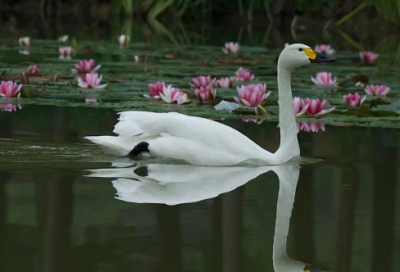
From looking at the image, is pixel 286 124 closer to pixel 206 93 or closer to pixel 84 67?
pixel 206 93

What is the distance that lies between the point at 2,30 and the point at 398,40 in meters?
6.87

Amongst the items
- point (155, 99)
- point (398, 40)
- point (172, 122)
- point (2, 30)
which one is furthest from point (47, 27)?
point (172, 122)

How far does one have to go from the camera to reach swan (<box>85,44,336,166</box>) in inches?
225

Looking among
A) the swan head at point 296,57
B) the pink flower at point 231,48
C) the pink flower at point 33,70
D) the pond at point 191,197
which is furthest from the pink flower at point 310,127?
the pink flower at point 231,48

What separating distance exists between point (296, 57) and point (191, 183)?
4.51 ft

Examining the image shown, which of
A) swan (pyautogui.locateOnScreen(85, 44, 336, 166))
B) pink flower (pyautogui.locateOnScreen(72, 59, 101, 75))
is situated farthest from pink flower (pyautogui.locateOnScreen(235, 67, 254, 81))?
swan (pyautogui.locateOnScreen(85, 44, 336, 166))

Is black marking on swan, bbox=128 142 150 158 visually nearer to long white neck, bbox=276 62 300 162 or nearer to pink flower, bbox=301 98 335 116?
long white neck, bbox=276 62 300 162

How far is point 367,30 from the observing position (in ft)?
69.6

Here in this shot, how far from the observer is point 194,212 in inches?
174

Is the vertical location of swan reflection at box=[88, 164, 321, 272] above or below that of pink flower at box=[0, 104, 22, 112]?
below

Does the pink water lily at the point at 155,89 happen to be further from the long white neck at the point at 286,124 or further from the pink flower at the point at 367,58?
the pink flower at the point at 367,58

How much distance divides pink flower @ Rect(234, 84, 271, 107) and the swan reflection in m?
1.91

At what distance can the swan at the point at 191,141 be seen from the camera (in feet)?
18.8

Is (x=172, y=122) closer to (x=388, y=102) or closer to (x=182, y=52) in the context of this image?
(x=388, y=102)
